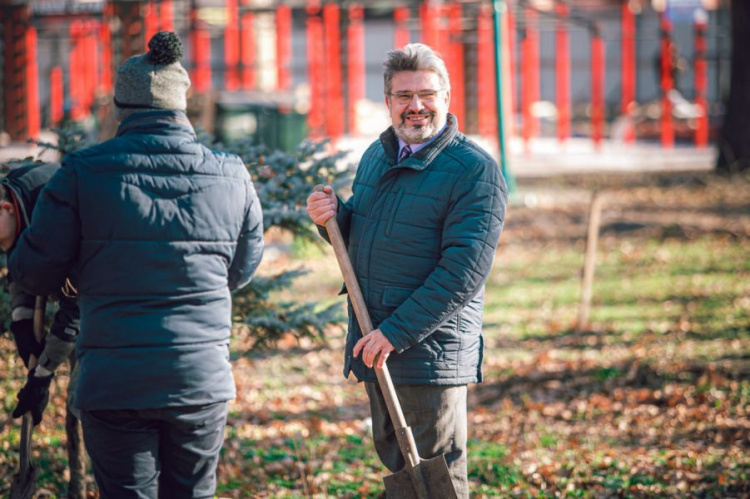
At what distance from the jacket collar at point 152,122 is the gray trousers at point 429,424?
114 cm

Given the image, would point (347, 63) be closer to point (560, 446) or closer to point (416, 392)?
point (560, 446)

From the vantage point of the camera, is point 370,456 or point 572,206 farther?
point 572,206

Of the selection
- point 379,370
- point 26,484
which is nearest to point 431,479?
point 379,370

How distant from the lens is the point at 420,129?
321 cm

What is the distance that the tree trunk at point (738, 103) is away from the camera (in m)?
17.8

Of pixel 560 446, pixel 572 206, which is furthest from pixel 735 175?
pixel 560 446

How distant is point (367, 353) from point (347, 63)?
1984cm

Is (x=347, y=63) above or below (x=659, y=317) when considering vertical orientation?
above

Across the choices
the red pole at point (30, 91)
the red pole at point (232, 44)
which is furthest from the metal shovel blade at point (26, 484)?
the red pole at point (30, 91)

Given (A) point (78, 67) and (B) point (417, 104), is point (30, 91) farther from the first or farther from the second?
(B) point (417, 104)

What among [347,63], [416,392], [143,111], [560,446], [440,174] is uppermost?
[347,63]

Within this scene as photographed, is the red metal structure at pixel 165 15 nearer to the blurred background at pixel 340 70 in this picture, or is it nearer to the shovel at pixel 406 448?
the blurred background at pixel 340 70

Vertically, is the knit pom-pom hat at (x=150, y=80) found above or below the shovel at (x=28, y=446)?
above

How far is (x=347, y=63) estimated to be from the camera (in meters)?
22.4
